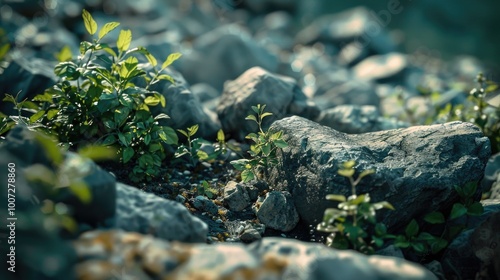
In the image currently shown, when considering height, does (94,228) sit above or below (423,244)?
above

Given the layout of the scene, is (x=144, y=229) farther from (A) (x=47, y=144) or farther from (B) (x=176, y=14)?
(B) (x=176, y=14)

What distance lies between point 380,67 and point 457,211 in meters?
8.29

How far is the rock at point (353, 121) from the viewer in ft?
17.2

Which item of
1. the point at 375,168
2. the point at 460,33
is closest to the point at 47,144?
the point at 375,168

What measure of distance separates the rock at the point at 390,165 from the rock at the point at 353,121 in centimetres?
128

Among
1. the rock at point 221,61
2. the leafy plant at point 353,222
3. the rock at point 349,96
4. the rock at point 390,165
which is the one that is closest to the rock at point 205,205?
the rock at point 390,165

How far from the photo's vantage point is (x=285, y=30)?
14.3 m

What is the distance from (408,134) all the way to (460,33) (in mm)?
13630

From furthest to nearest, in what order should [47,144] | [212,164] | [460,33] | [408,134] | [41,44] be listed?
[460,33], [41,44], [212,164], [408,134], [47,144]

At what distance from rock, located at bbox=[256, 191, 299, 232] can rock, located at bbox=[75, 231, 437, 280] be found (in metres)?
1.01

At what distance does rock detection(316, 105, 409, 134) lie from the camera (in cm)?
524

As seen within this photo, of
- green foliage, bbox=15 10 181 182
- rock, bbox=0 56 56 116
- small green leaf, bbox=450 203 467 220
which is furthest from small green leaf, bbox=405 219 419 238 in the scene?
rock, bbox=0 56 56 116

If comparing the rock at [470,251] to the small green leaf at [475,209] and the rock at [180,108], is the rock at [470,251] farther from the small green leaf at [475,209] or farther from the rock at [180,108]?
the rock at [180,108]

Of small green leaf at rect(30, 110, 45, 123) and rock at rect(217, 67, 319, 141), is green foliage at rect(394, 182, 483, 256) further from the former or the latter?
small green leaf at rect(30, 110, 45, 123)
